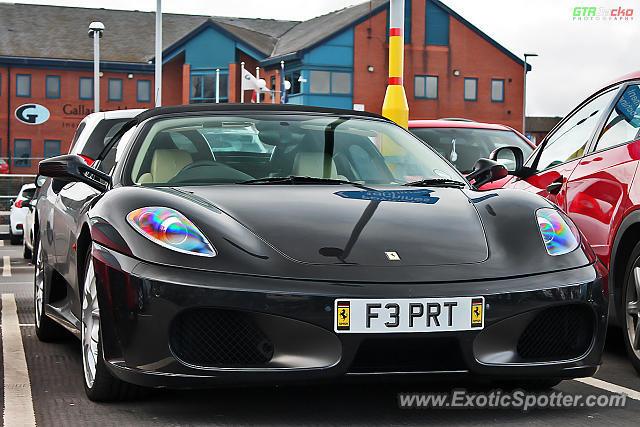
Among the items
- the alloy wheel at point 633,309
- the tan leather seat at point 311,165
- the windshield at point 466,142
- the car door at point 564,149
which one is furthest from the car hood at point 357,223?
the windshield at point 466,142

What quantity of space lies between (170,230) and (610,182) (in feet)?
8.85

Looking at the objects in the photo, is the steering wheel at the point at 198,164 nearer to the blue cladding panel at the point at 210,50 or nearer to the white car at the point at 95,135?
the white car at the point at 95,135

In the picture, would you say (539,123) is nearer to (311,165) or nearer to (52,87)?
(52,87)

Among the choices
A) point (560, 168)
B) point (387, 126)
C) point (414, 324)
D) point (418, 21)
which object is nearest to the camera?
point (414, 324)

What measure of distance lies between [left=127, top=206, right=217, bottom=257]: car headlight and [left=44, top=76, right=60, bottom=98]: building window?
60.6 meters

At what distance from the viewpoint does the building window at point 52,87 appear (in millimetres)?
62656

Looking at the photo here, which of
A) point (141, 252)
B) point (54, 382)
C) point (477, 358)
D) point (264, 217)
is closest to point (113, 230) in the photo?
point (141, 252)

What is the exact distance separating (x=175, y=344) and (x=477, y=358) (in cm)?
110

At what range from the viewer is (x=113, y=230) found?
4324mm

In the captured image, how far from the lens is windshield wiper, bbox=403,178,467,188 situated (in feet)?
16.6

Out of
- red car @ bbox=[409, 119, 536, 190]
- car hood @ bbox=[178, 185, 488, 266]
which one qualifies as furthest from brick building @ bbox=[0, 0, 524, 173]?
car hood @ bbox=[178, 185, 488, 266]

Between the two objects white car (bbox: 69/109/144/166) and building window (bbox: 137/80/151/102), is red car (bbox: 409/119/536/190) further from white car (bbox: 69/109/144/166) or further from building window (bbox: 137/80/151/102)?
building window (bbox: 137/80/151/102)

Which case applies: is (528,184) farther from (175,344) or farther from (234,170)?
(175,344)

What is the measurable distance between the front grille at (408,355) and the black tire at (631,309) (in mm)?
1663
